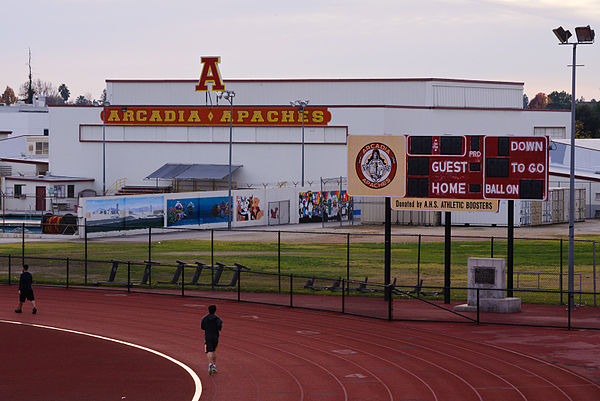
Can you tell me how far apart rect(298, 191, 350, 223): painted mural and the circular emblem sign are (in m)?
40.9

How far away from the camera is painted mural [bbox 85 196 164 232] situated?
61.1 meters

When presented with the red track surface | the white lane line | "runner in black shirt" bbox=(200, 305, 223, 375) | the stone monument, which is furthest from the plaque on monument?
"runner in black shirt" bbox=(200, 305, 223, 375)

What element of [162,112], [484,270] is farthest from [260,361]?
[162,112]

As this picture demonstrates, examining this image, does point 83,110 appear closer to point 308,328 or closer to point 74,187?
point 74,187

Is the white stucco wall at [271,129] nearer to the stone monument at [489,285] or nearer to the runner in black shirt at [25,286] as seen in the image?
the stone monument at [489,285]

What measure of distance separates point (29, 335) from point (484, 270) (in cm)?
1640

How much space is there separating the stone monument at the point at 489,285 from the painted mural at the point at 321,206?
4310 centimetres

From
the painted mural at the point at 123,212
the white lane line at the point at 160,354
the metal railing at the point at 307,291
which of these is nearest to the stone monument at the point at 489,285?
the metal railing at the point at 307,291

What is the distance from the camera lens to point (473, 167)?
32688mm

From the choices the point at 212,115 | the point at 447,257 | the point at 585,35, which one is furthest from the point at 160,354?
the point at 212,115

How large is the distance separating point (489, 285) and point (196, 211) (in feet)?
131

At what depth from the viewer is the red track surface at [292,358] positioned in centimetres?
2020

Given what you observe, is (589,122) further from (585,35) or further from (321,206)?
(585,35)

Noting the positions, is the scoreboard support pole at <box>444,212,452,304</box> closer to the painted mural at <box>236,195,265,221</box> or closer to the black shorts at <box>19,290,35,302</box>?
the black shorts at <box>19,290,35,302</box>
